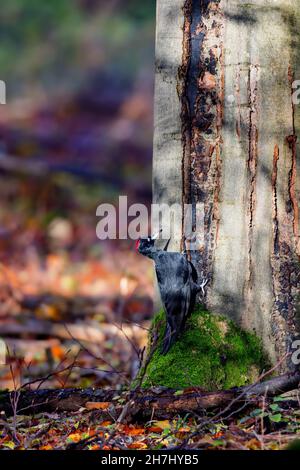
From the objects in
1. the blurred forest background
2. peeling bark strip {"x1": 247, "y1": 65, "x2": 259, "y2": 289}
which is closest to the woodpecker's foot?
the blurred forest background

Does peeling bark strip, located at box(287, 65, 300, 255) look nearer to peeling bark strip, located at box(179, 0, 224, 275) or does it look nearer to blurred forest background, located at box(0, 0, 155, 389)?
peeling bark strip, located at box(179, 0, 224, 275)

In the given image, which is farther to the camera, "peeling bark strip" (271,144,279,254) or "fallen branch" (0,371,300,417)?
"peeling bark strip" (271,144,279,254)

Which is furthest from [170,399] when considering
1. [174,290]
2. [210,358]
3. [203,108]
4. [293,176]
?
[203,108]

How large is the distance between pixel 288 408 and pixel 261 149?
1.25 meters

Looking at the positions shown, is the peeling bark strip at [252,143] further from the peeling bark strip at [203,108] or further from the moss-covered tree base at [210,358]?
the moss-covered tree base at [210,358]

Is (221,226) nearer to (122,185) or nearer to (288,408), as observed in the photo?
(288,408)

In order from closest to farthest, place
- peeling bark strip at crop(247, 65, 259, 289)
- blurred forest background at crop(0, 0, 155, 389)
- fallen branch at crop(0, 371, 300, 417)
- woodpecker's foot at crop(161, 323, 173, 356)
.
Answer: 1. fallen branch at crop(0, 371, 300, 417)
2. peeling bark strip at crop(247, 65, 259, 289)
3. woodpecker's foot at crop(161, 323, 173, 356)
4. blurred forest background at crop(0, 0, 155, 389)

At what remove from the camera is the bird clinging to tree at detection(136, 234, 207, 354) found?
364 cm

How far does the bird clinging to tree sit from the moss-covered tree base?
53mm

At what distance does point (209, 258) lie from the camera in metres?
3.71

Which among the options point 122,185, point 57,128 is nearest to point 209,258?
point 122,185

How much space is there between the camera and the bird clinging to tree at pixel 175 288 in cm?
364

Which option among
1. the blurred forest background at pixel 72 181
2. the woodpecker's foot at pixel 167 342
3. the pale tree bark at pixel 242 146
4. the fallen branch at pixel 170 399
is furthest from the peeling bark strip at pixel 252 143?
the blurred forest background at pixel 72 181

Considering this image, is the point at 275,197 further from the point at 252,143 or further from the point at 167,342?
the point at 167,342
